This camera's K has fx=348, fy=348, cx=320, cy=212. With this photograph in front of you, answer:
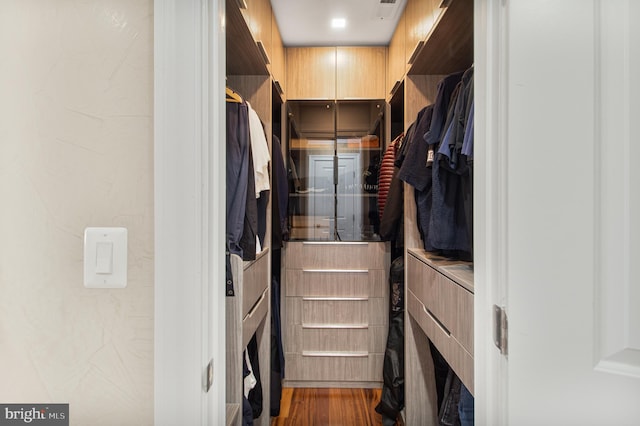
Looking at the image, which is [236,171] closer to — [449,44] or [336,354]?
[449,44]

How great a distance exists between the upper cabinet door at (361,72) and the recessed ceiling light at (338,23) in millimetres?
297

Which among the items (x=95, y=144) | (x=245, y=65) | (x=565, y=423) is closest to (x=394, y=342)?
(x=565, y=423)

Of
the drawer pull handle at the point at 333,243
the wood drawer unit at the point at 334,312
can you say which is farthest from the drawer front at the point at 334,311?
the drawer pull handle at the point at 333,243

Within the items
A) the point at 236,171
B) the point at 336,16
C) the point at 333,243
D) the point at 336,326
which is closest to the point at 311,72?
the point at 336,16

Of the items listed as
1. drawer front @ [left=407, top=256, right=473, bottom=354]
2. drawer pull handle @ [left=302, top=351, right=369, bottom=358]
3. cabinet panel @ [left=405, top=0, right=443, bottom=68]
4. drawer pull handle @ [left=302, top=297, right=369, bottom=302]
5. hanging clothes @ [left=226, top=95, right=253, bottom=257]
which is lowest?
drawer pull handle @ [left=302, top=351, right=369, bottom=358]

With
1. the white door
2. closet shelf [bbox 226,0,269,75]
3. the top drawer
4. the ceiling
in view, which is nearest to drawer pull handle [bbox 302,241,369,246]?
the top drawer

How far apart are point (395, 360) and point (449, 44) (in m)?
1.76

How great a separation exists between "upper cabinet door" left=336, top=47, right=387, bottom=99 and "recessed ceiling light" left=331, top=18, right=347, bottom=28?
30cm

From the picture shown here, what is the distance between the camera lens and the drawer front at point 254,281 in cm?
151

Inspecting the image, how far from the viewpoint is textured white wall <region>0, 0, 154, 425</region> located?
0.63 meters

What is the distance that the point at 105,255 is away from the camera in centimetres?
63

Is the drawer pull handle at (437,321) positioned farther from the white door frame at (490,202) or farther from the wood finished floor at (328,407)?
the wood finished floor at (328,407)

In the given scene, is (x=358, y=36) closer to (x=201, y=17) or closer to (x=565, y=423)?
(x=201, y=17)

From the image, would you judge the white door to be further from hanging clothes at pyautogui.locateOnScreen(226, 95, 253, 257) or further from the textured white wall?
hanging clothes at pyautogui.locateOnScreen(226, 95, 253, 257)
